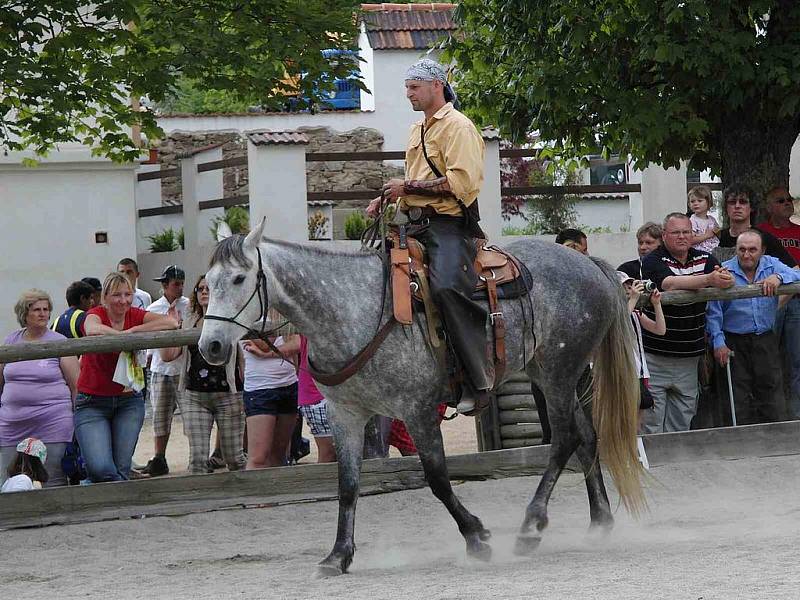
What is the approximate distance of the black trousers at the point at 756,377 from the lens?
9.73 metres

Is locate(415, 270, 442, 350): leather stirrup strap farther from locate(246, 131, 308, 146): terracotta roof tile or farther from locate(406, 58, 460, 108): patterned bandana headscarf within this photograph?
locate(246, 131, 308, 146): terracotta roof tile

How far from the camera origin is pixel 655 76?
1270 centimetres

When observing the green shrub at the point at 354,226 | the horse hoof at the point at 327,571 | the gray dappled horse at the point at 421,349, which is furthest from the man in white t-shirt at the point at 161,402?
the green shrub at the point at 354,226

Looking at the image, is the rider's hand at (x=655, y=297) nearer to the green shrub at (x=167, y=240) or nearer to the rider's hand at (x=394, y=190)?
the rider's hand at (x=394, y=190)

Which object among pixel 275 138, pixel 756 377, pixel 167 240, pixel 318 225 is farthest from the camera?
pixel 167 240

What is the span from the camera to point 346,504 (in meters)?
6.84

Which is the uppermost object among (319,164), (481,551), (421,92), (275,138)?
(275,138)

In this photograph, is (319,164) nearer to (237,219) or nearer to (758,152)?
(237,219)

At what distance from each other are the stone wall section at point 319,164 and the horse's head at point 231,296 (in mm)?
12308

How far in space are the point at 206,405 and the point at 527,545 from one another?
137 inches

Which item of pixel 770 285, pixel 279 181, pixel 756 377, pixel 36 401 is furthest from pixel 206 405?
pixel 279 181

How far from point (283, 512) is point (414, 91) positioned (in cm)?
309

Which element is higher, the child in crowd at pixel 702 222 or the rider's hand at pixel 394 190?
the rider's hand at pixel 394 190

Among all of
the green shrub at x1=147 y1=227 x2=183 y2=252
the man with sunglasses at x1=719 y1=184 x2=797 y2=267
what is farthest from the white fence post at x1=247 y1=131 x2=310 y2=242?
the man with sunglasses at x1=719 y1=184 x2=797 y2=267
